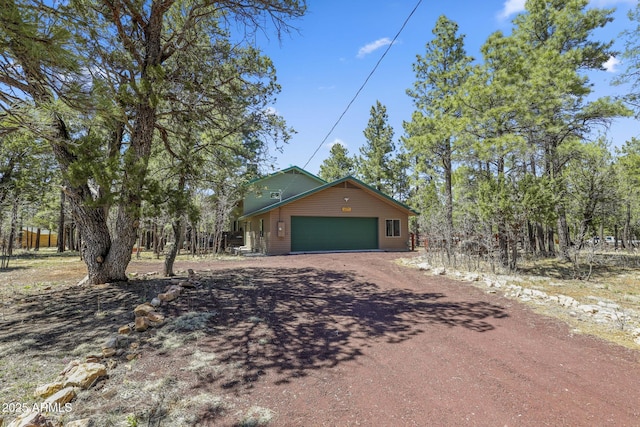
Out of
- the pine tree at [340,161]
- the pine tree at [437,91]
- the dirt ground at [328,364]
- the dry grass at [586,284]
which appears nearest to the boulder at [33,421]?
the dirt ground at [328,364]

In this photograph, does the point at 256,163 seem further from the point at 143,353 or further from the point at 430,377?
the point at 430,377

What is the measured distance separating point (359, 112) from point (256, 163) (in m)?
3.91

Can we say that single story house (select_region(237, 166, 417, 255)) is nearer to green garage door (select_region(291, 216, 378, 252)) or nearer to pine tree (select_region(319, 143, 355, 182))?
green garage door (select_region(291, 216, 378, 252))

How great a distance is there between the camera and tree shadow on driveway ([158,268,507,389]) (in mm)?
3383

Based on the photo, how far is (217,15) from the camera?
7668 mm

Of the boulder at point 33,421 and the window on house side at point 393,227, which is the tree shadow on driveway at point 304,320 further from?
the window on house side at point 393,227

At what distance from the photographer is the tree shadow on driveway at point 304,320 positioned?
3.38 meters

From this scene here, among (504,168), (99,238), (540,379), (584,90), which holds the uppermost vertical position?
(584,90)

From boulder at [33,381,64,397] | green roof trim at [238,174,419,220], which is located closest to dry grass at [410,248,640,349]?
boulder at [33,381,64,397]

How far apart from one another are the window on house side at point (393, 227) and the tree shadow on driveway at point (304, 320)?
11901 mm

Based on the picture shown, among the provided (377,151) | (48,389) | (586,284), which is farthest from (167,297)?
(377,151)

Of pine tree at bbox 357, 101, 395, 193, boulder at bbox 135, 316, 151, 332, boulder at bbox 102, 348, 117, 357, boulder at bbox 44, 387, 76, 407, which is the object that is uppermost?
pine tree at bbox 357, 101, 395, 193

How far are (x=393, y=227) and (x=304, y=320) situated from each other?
1511 cm

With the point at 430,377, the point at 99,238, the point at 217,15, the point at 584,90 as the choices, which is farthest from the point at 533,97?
the point at 99,238
